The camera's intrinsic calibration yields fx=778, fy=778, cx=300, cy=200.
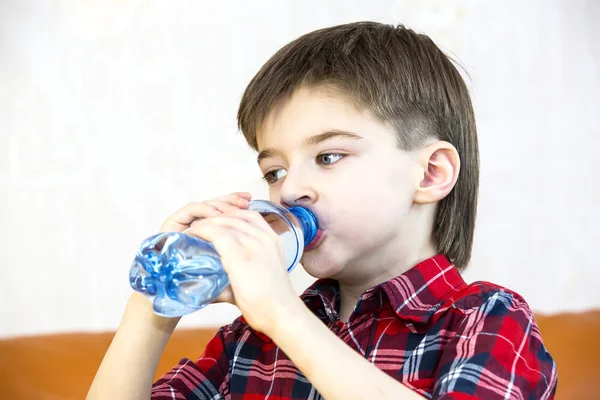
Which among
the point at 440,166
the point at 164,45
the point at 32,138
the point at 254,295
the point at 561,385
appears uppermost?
the point at 164,45

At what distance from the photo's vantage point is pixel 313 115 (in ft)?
3.18

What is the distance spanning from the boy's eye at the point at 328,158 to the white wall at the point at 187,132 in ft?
2.38

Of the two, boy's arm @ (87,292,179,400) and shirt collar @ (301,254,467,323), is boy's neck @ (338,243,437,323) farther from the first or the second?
boy's arm @ (87,292,179,400)

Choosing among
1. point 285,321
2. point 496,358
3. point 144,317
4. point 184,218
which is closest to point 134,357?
point 144,317

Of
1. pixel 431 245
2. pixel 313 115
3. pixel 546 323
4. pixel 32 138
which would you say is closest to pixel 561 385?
pixel 546 323

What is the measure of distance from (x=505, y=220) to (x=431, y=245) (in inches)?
27.1

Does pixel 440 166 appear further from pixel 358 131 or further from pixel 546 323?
pixel 546 323

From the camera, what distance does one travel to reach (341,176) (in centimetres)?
94

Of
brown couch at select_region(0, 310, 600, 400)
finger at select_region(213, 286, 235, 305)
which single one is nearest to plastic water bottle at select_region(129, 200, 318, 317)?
finger at select_region(213, 286, 235, 305)

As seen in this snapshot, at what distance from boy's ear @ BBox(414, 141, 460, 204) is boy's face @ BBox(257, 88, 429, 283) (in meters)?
0.02

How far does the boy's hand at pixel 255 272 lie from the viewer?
748 mm

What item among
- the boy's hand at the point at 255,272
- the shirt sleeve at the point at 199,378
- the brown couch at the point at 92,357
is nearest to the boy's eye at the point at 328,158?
the boy's hand at the point at 255,272

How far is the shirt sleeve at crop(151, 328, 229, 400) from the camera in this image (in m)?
1.05

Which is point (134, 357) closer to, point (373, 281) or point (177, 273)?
point (177, 273)
